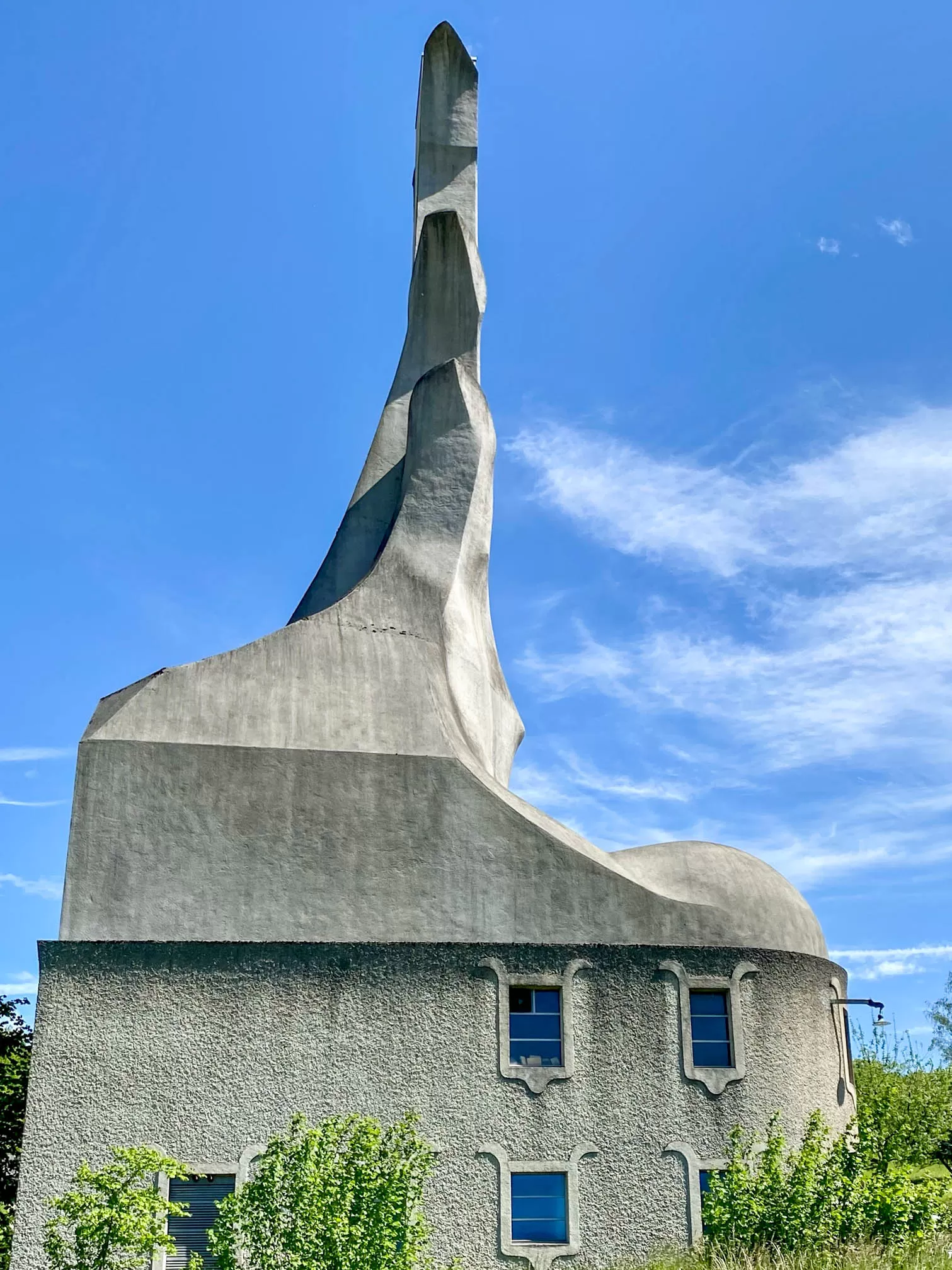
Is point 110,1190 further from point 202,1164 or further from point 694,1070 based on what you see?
point 694,1070

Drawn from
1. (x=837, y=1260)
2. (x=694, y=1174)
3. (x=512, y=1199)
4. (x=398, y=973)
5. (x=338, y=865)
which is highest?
(x=338, y=865)

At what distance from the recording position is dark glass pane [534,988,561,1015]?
15.7m

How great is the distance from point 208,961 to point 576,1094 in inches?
195

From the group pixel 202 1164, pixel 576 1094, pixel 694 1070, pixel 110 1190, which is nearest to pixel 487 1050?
pixel 576 1094

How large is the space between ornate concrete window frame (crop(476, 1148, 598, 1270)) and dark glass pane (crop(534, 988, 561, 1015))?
1631mm

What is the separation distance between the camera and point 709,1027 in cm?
1588

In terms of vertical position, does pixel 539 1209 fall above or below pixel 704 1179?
below

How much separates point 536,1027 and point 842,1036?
189 inches

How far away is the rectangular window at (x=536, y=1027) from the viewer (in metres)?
15.5

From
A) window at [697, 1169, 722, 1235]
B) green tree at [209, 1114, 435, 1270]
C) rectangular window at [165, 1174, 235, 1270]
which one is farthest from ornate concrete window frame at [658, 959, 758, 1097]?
rectangular window at [165, 1174, 235, 1270]

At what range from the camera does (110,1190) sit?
1203cm

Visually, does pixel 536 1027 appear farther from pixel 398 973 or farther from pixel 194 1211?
pixel 194 1211

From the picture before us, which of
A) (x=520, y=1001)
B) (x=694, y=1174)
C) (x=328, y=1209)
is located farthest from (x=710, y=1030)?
(x=328, y=1209)

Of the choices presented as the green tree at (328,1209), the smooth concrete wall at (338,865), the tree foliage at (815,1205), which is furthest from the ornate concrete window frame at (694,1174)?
the green tree at (328,1209)
